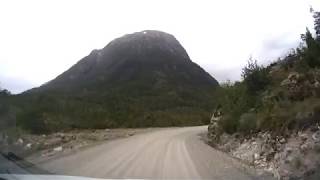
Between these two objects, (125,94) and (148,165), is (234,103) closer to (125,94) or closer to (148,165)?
(148,165)

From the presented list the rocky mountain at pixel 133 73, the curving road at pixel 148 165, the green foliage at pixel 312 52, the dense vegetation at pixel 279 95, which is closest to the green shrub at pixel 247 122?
the dense vegetation at pixel 279 95

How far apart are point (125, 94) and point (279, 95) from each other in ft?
320

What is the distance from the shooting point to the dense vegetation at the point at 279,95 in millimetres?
20375

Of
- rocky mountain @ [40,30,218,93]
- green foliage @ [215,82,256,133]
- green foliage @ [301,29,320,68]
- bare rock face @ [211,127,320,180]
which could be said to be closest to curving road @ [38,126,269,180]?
bare rock face @ [211,127,320,180]

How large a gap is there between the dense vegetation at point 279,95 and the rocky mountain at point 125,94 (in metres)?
14.1

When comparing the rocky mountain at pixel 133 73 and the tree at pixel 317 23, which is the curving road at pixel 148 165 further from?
the rocky mountain at pixel 133 73

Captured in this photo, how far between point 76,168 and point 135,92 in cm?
11272

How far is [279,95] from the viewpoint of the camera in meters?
24.9

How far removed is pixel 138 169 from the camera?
1686 cm

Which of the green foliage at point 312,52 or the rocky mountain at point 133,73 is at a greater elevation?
the rocky mountain at point 133,73

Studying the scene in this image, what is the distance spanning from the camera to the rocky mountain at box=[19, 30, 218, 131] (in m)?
55.3

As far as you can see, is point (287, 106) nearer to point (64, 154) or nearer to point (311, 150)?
point (311, 150)

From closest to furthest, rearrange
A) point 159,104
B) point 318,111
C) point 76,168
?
point 76,168
point 318,111
point 159,104

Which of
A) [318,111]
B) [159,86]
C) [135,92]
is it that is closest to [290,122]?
[318,111]
